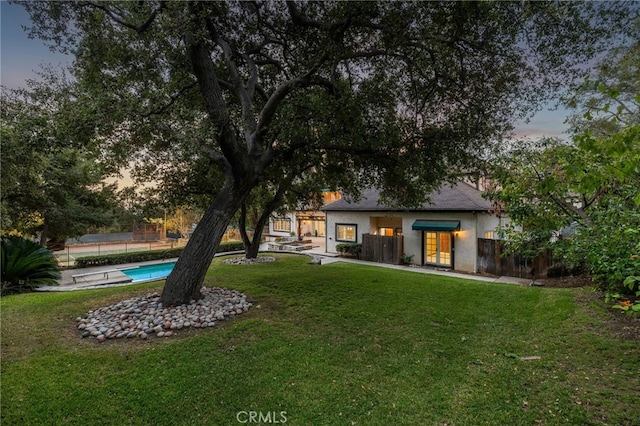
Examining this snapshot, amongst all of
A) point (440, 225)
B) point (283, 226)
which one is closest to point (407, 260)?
point (440, 225)

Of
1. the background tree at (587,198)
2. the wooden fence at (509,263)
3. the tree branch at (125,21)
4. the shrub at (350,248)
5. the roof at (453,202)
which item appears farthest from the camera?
the shrub at (350,248)

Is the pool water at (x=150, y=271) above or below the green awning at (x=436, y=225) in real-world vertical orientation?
below

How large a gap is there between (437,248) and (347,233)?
550cm

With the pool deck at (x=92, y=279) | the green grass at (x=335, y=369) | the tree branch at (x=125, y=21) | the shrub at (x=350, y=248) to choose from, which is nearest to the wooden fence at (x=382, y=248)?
the shrub at (x=350, y=248)

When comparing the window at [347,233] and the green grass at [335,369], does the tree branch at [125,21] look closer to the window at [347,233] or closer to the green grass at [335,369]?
the green grass at [335,369]

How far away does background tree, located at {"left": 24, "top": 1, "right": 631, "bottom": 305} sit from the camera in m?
5.21

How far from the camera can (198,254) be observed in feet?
20.3

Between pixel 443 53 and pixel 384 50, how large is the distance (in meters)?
1.25

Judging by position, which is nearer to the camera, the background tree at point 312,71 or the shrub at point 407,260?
the background tree at point 312,71

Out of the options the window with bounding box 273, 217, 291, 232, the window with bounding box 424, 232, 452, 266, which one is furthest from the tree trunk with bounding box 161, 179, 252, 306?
the window with bounding box 273, 217, 291, 232

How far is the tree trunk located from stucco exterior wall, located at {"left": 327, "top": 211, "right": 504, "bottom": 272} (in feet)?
34.0

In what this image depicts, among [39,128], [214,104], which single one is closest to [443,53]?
[214,104]

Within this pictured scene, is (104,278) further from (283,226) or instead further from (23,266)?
(283,226)

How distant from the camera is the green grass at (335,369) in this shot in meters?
3.03
